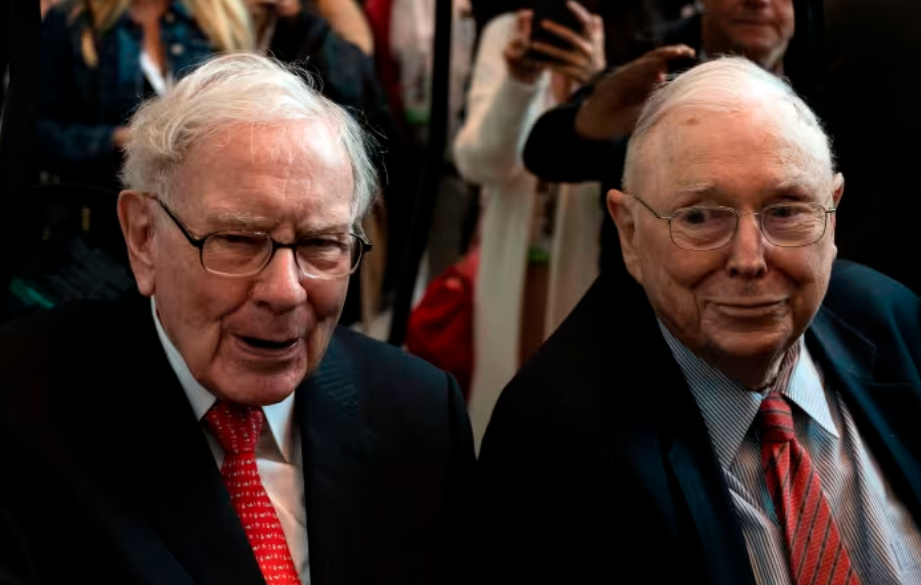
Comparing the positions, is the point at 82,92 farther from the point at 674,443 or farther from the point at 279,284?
the point at 674,443

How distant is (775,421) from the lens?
1.76 m

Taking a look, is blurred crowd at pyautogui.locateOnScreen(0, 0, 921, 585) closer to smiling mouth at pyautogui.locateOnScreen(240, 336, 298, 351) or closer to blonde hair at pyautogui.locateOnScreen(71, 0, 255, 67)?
smiling mouth at pyautogui.locateOnScreen(240, 336, 298, 351)

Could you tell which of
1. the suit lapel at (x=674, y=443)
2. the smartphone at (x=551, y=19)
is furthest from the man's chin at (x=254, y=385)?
the smartphone at (x=551, y=19)

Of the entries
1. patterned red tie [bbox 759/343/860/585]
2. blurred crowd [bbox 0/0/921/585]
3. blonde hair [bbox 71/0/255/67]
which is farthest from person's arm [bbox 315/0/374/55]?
patterned red tie [bbox 759/343/860/585]

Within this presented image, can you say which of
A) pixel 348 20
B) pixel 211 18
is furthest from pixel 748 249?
pixel 348 20

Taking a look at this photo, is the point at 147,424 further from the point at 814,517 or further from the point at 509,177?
the point at 509,177

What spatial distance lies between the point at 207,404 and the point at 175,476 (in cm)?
11

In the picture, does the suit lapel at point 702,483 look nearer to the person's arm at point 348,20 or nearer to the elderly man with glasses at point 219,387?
the elderly man with glasses at point 219,387

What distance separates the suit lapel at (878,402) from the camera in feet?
5.87

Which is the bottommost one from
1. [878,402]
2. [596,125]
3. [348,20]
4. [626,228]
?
[878,402]

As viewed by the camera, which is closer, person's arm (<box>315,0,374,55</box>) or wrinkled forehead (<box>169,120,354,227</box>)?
wrinkled forehead (<box>169,120,354,227</box>)

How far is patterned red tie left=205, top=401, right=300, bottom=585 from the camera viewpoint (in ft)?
5.36

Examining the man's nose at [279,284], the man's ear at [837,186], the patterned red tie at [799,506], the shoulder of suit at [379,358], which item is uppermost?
the man's ear at [837,186]

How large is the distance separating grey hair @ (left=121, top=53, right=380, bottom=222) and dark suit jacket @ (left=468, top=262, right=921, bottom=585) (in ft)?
1.22
